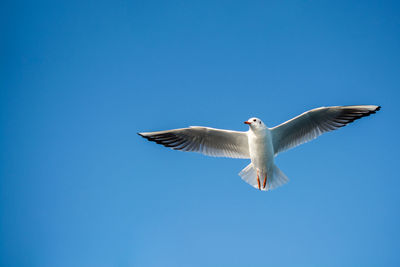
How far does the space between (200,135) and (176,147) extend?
51 cm

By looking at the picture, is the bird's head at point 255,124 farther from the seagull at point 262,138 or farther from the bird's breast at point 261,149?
the bird's breast at point 261,149

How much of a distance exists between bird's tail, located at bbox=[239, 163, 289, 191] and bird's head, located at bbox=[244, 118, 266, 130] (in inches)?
30.1

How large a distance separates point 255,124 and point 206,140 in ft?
3.46

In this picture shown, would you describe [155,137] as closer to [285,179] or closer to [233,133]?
[233,133]

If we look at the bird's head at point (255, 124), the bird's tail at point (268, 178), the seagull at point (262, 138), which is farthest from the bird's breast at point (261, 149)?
the bird's tail at point (268, 178)

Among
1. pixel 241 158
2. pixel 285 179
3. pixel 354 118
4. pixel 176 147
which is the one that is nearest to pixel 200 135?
pixel 176 147

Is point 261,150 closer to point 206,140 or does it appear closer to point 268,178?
point 268,178

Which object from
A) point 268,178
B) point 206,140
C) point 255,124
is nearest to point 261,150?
point 255,124

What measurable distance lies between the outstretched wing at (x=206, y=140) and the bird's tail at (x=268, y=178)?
0.38 metres

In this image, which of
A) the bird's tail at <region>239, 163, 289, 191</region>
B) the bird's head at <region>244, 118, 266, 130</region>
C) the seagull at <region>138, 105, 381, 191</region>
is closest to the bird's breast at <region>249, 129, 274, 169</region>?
the seagull at <region>138, 105, 381, 191</region>

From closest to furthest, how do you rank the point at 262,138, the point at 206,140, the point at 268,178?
the point at 262,138 < the point at 268,178 < the point at 206,140

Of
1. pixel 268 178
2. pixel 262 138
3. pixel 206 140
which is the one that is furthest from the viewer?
pixel 206 140

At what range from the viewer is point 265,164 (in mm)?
5898

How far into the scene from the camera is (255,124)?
572cm
